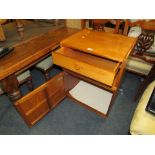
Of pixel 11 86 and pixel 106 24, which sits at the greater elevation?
pixel 106 24

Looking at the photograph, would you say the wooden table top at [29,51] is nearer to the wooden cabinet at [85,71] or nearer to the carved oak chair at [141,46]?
the wooden cabinet at [85,71]

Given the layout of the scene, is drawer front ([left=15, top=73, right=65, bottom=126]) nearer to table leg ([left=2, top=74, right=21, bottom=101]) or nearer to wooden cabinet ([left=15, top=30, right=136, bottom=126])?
wooden cabinet ([left=15, top=30, right=136, bottom=126])

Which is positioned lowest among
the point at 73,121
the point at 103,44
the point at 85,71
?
the point at 73,121

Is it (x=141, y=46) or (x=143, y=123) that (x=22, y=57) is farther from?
(x=141, y=46)

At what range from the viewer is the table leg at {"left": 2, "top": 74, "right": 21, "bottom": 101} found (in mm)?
851

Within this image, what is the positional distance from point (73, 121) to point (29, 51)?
68cm

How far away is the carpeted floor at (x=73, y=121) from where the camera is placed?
44.2 inches

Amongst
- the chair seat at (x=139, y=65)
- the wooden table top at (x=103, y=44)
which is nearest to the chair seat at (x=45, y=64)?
the wooden table top at (x=103, y=44)

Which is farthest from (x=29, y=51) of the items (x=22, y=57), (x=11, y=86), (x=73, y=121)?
(x=73, y=121)

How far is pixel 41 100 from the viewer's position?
1.06 meters
